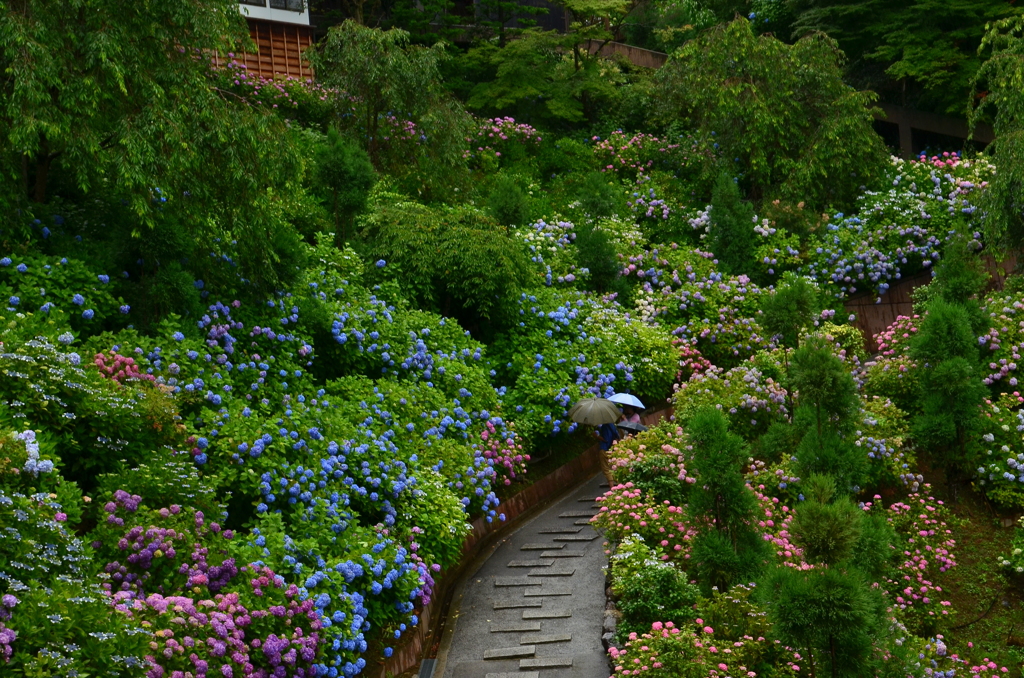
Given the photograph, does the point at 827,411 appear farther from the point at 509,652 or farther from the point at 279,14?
the point at 279,14

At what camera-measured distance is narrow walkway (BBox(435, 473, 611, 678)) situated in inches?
412

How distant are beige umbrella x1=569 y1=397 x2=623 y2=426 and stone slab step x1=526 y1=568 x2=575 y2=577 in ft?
8.89

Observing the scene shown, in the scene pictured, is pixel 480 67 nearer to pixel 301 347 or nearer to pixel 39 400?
pixel 301 347

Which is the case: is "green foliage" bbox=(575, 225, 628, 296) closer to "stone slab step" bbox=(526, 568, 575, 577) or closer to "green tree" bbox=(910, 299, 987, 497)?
"green tree" bbox=(910, 299, 987, 497)

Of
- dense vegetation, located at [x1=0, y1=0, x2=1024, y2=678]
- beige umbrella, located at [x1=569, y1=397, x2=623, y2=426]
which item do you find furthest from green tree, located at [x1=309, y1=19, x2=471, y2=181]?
beige umbrella, located at [x1=569, y1=397, x2=623, y2=426]

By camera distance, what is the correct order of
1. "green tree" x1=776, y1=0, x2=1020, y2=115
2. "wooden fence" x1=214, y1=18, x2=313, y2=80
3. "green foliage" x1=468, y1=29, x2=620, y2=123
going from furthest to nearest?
"green foliage" x1=468, y1=29, x2=620, y2=123, "wooden fence" x1=214, y1=18, x2=313, y2=80, "green tree" x1=776, y1=0, x2=1020, y2=115

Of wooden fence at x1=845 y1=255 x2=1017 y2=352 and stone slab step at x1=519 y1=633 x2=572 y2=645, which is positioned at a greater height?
wooden fence at x1=845 y1=255 x2=1017 y2=352

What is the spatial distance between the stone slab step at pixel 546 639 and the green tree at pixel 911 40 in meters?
17.2

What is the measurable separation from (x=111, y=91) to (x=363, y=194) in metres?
6.25

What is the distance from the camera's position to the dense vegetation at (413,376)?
28.2 feet

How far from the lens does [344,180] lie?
17094 mm

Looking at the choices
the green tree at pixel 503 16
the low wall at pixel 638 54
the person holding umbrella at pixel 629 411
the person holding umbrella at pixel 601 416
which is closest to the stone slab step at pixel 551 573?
the person holding umbrella at pixel 601 416

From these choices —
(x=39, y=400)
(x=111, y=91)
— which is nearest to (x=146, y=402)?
(x=39, y=400)

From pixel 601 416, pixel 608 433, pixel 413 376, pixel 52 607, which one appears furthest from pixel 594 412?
pixel 52 607
